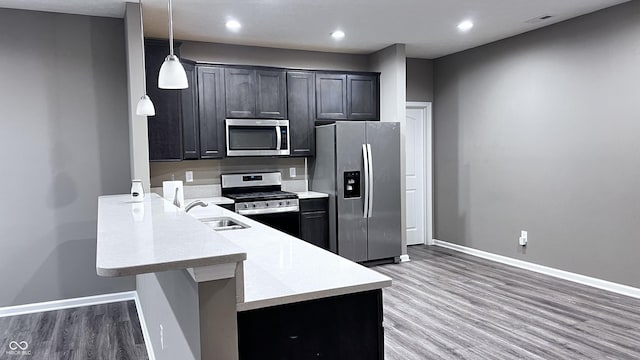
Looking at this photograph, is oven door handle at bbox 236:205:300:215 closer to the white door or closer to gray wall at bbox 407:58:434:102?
the white door

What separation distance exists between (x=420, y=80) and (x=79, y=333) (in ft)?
16.8

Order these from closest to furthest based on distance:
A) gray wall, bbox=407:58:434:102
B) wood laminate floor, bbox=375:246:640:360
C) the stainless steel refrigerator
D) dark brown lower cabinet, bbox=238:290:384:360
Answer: dark brown lower cabinet, bbox=238:290:384:360 < wood laminate floor, bbox=375:246:640:360 < the stainless steel refrigerator < gray wall, bbox=407:58:434:102

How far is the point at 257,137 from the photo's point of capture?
5.22 metres

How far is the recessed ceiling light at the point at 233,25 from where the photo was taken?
4422 mm

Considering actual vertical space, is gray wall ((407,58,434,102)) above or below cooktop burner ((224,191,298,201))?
above

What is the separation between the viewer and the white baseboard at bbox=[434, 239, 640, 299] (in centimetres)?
415

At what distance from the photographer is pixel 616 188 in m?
4.20

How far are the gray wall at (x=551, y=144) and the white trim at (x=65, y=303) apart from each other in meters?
4.22

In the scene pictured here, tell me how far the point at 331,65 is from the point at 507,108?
7.43ft

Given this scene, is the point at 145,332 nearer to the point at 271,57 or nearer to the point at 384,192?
the point at 384,192

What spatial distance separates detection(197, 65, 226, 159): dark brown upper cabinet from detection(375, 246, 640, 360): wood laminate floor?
2.44 meters

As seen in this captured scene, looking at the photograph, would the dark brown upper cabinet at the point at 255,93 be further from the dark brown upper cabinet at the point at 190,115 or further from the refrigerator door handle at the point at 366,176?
the refrigerator door handle at the point at 366,176

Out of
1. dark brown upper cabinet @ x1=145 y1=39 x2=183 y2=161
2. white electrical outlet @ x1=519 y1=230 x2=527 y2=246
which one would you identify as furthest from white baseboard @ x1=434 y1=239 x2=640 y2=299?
dark brown upper cabinet @ x1=145 y1=39 x2=183 y2=161

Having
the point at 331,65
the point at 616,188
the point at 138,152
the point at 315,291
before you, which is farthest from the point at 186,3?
the point at 616,188
